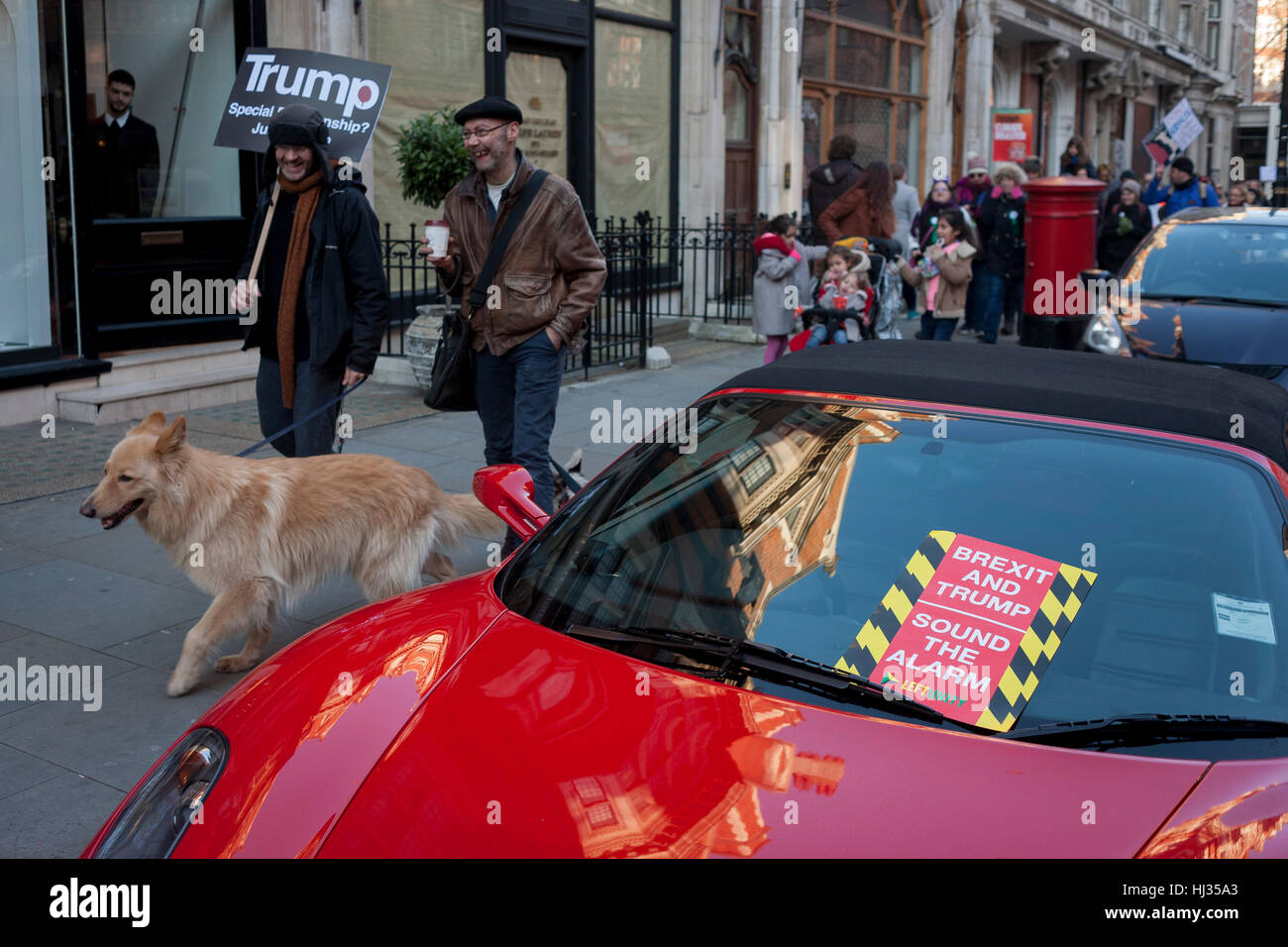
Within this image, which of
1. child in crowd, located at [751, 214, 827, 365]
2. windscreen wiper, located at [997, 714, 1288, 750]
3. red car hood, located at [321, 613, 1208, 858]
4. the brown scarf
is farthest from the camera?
child in crowd, located at [751, 214, 827, 365]

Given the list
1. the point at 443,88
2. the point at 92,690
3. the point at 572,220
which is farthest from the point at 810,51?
the point at 92,690

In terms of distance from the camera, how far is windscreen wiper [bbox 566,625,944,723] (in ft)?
8.20

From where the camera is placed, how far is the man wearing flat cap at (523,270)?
602cm

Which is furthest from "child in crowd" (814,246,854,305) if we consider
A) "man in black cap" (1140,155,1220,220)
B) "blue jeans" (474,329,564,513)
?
"man in black cap" (1140,155,1220,220)

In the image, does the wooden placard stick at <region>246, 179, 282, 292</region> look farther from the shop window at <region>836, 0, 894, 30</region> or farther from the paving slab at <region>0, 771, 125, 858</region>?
the shop window at <region>836, 0, 894, 30</region>

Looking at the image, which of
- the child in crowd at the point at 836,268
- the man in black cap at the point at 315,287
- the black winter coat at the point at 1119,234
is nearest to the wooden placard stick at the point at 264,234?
the man in black cap at the point at 315,287

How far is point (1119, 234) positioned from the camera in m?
15.2

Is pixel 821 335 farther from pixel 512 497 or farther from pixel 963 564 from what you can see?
pixel 963 564

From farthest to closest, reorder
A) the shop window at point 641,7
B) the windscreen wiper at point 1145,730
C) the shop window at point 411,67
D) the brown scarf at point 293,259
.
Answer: the shop window at point 641,7 → the shop window at point 411,67 → the brown scarf at point 293,259 → the windscreen wiper at point 1145,730

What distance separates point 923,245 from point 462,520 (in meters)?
10.1

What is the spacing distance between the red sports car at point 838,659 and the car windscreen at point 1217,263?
22.2 ft

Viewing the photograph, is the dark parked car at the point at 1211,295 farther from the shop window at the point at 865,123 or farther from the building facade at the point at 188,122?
the shop window at the point at 865,123

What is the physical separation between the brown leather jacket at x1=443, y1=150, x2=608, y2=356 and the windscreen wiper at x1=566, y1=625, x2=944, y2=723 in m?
3.42

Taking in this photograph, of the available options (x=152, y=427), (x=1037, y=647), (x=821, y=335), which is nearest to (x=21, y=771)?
(x=152, y=427)
